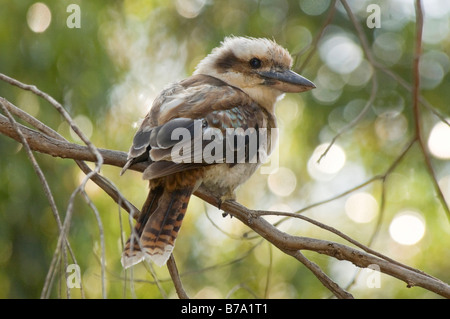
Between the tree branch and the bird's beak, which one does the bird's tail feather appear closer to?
the tree branch

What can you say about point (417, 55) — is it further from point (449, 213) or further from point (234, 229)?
point (234, 229)

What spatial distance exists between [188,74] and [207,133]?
245 cm

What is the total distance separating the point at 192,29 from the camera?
510cm

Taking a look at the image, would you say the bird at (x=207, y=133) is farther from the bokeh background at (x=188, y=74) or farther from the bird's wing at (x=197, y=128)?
the bokeh background at (x=188, y=74)

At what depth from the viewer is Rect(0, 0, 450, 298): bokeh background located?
386 centimetres

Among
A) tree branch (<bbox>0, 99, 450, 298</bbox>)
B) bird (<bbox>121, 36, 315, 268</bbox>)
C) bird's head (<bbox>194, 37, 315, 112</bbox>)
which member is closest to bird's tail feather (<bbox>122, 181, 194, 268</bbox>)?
bird (<bbox>121, 36, 315, 268</bbox>)

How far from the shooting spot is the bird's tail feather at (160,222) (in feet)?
7.43

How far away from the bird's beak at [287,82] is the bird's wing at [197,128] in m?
0.16

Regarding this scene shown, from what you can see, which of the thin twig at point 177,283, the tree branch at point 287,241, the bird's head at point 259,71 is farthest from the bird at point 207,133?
the tree branch at point 287,241

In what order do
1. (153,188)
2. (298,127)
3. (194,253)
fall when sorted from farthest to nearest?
(298,127)
(194,253)
(153,188)

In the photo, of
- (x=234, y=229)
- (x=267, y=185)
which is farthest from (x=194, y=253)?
(x=267, y=185)

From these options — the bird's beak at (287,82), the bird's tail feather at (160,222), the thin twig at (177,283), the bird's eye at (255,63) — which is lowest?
the thin twig at (177,283)

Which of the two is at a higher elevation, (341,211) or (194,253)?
(341,211)

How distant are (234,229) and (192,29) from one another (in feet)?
5.40
